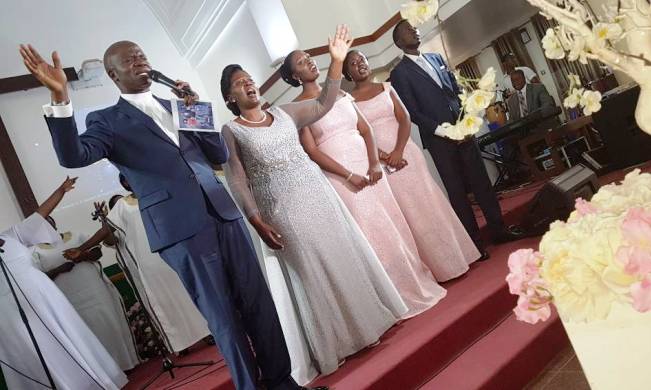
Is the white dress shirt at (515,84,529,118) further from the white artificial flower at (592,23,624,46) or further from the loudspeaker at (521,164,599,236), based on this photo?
the white artificial flower at (592,23,624,46)

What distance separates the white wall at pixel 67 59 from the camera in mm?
6035

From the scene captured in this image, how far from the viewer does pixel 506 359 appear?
231cm

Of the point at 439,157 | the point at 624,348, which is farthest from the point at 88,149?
the point at 439,157

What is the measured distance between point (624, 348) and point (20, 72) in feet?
22.4

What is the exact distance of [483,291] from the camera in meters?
2.97

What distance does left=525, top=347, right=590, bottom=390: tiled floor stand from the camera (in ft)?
7.03

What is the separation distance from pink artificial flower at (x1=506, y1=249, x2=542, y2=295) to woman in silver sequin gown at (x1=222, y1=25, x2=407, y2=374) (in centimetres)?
180

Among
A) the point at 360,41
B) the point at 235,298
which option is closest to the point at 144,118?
the point at 235,298

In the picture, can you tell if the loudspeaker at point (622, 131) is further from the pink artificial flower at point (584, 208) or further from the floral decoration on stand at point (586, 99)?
the pink artificial flower at point (584, 208)

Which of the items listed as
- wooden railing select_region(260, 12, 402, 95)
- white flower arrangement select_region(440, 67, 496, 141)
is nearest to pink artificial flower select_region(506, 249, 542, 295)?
white flower arrangement select_region(440, 67, 496, 141)

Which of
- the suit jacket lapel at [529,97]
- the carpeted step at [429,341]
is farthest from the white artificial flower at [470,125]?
the suit jacket lapel at [529,97]

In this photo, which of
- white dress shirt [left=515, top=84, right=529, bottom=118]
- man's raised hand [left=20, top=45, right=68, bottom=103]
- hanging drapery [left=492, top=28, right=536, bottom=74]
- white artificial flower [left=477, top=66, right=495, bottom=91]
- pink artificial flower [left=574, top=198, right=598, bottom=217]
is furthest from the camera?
hanging drapery [left=492, top=28, right=536, bottom=74]

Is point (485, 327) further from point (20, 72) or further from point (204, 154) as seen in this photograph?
point (20, 72)

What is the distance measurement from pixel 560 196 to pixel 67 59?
19.0 ft
